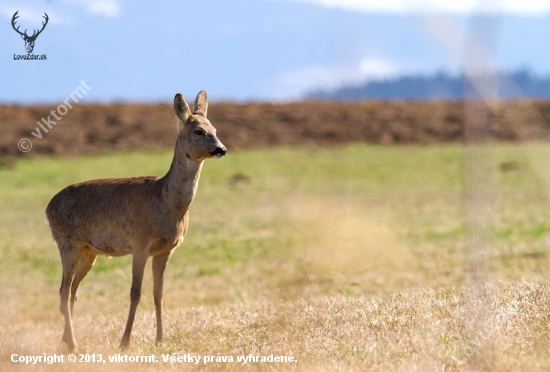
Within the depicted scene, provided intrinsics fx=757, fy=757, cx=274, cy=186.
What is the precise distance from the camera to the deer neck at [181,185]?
846 cm

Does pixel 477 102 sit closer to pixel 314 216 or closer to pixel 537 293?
pixel 537 293

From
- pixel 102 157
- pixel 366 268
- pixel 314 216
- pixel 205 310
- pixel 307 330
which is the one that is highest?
pixel 307 330

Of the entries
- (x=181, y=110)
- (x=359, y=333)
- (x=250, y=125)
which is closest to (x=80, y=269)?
(x=181, y=110)

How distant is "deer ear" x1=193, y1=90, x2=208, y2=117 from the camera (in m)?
8.91

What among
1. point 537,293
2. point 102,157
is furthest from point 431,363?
point 102,157

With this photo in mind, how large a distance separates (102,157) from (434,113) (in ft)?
73.2

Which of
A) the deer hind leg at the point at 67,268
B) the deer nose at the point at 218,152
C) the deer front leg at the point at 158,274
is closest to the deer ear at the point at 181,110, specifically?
the deer nose at the point at 218,152

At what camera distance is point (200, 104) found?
896 centimetres

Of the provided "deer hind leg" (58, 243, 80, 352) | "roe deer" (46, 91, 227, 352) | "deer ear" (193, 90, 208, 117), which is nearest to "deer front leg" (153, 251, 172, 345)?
"roe deer" (46, 91, 227, 352)

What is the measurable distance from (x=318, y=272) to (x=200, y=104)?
23.8ft

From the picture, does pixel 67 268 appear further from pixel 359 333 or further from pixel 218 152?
pixel 359 333

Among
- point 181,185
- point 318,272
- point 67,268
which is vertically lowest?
point 318,272

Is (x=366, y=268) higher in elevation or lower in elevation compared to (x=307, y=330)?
lower

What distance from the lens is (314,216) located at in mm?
24203
